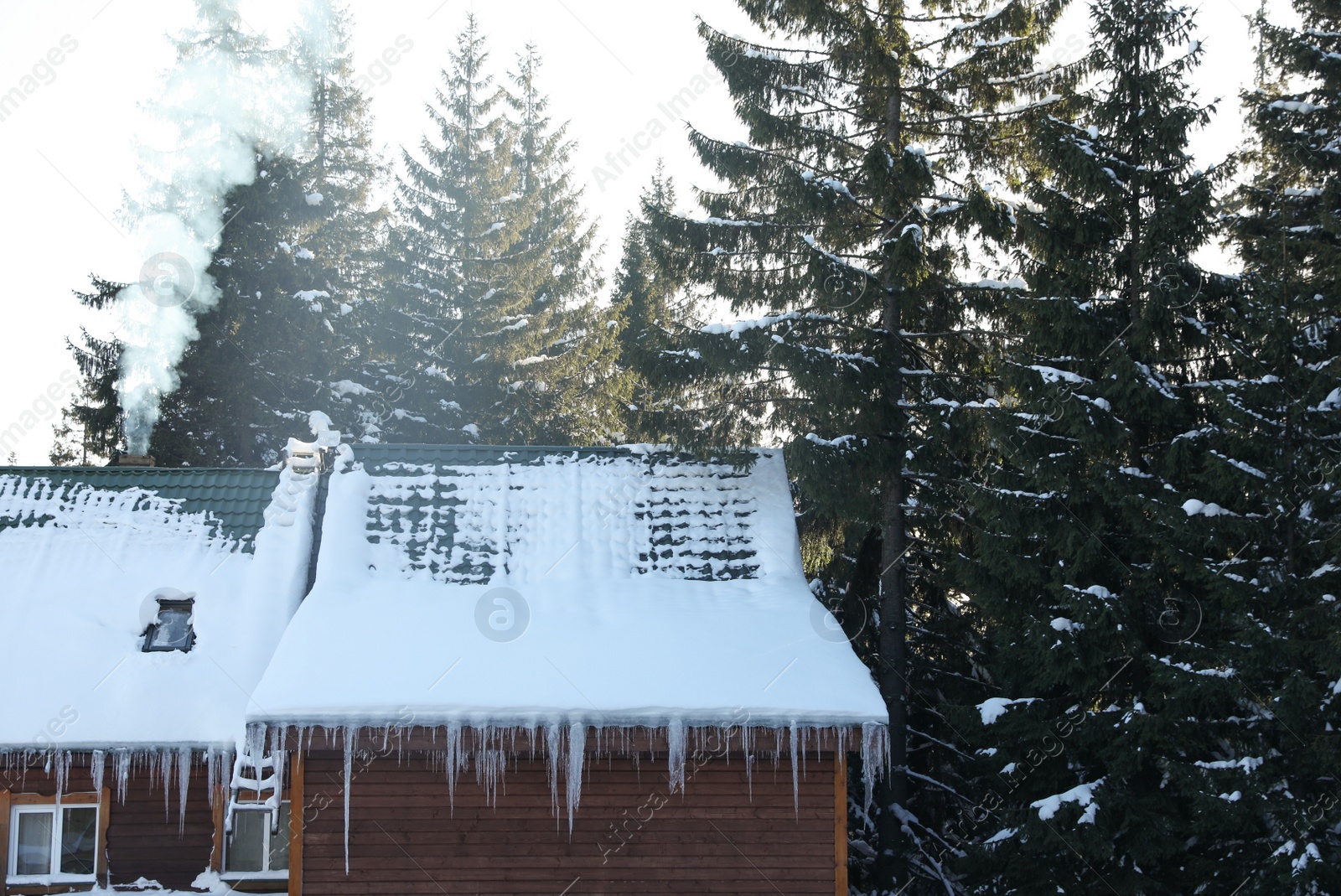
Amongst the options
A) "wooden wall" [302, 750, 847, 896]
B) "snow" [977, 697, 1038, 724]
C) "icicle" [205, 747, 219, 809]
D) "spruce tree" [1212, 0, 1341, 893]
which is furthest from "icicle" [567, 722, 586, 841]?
"spruce tree" [1212, 0, 1341, 893]

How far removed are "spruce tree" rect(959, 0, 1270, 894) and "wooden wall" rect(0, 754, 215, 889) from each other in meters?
7.57

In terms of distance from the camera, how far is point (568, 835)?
9.04 metres

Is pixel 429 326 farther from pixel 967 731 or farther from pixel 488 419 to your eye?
pixel 967 731

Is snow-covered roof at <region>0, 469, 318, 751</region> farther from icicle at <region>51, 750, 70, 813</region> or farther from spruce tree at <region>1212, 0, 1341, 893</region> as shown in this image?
spruce tree at <region>1212, 0, 1341, 893</region>

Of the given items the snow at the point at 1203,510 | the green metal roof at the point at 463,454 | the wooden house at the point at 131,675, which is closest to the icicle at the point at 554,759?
the wooden house at the point at 131,675

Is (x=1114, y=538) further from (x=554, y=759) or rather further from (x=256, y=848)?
(x=256, y=848)

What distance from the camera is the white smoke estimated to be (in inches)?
768

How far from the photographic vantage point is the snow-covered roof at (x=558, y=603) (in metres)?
8.58

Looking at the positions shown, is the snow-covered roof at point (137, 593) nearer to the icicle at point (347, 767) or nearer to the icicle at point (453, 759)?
the icicle at point (347, 767)

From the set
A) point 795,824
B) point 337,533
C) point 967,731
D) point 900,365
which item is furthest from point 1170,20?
point 337,533

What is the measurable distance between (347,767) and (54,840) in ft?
12.4

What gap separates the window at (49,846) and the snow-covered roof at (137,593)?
3.54 feet

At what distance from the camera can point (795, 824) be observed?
30.0 ft

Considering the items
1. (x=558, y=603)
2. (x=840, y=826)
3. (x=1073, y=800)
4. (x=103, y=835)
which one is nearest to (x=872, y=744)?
(x=840, y=826)
